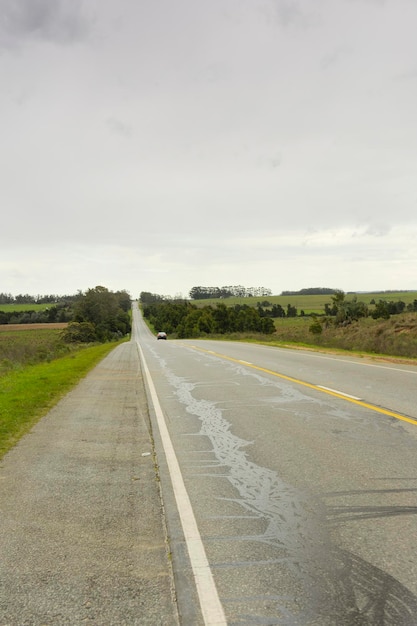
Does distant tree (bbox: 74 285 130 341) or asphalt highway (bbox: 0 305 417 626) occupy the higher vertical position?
distant tree (bbox: 74 285 130 341)

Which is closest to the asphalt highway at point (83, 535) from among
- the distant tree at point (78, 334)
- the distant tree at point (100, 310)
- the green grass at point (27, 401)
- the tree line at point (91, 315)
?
the green grass at point (27, 401)

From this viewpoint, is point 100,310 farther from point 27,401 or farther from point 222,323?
point 27,401

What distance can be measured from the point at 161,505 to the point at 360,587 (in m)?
2.16

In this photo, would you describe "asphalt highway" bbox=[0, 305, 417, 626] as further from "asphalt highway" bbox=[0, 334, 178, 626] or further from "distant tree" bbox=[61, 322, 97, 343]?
"distant tree" bbox=[61, 322, 97, 343]

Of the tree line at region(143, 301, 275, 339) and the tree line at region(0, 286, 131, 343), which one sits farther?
the tree line at region(0, 286, 131, 343)

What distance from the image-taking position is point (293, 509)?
455cm

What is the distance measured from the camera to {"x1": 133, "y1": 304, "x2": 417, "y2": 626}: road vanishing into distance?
3094mm

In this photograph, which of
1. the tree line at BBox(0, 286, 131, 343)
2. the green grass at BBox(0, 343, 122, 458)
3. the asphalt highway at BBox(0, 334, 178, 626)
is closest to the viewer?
the asphalt highway at BBox(0, 334, 178, 626)

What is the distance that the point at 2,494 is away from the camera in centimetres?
527

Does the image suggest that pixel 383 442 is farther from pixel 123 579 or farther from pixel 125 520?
pixel 123 579

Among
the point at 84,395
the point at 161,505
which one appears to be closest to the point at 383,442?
the point at 161,505

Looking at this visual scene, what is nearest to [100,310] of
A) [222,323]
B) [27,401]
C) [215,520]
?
[222,323]

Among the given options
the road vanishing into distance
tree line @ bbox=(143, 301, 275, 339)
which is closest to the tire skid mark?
the road vanishing into distance

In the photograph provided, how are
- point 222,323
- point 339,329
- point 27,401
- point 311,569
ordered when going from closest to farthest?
point 311,569 < point 27,401 < point 339,329 < point 222,323
